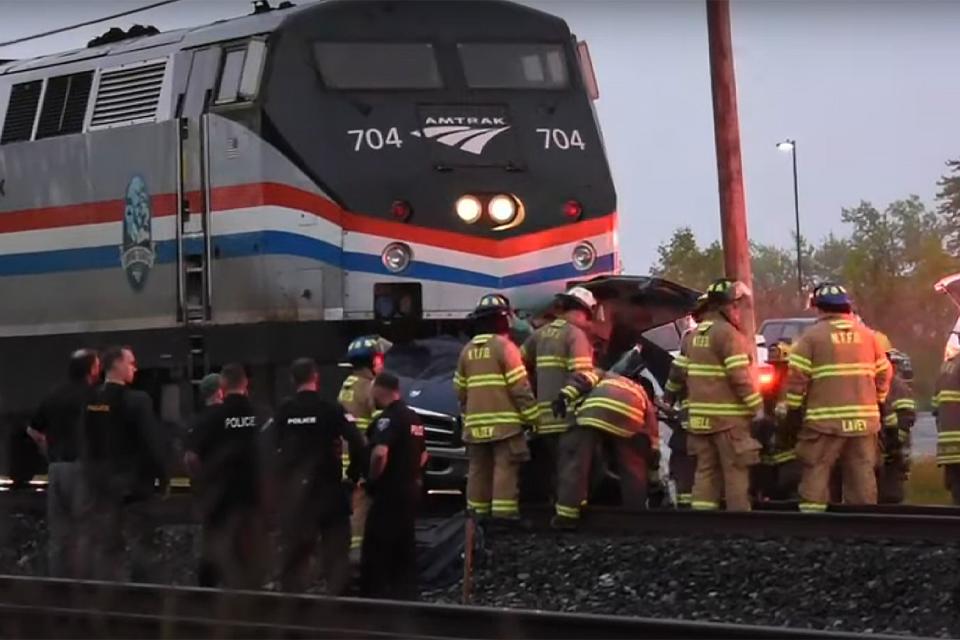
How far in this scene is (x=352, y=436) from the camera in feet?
35.2

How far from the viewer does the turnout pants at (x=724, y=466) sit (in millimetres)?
12141

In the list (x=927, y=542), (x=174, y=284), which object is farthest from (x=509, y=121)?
(x=927, y=542)

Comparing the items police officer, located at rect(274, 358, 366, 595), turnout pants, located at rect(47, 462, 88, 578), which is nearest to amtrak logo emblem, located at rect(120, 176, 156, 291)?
turnout pants, located at rect(47, 462, 88, 578)

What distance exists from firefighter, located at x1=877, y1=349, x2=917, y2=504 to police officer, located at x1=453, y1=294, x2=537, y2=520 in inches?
106

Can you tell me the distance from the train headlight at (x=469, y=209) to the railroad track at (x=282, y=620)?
5.90 meters

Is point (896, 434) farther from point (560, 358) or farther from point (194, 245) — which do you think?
point (194, 245)

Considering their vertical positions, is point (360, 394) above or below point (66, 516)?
above

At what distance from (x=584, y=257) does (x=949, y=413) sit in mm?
4075

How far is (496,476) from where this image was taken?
41.0 feet

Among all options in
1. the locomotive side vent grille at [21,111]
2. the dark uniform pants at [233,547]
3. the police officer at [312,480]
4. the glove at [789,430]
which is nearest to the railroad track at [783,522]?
the glove at [789,430]

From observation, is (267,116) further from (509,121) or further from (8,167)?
(8,167)

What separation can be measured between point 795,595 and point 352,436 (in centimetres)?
288

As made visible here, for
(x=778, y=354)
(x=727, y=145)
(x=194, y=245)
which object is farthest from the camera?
(x=727, y=145)

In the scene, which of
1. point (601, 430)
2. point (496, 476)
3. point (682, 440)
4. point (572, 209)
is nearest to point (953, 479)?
point (682, 440)
